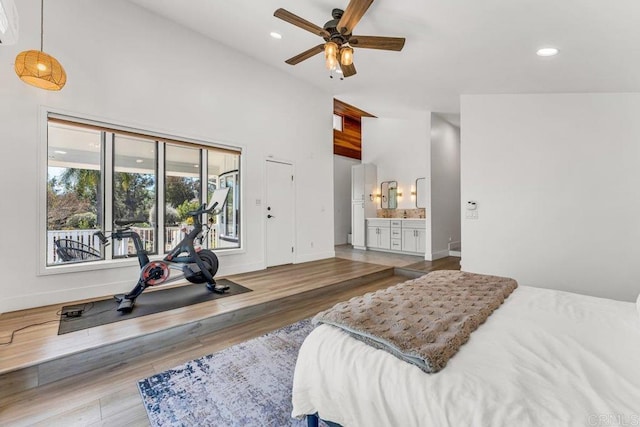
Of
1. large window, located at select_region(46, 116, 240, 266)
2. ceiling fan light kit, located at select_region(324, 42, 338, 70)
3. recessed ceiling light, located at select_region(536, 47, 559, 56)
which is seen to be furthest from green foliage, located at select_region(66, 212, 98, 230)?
recessed ceiling light, located at select_region(536, 47, 559, 56)

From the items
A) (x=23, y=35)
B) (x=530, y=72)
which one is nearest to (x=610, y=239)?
(x=530, y=72)

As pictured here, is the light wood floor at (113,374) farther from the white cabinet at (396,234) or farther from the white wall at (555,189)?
the white cabinet at (396,234)

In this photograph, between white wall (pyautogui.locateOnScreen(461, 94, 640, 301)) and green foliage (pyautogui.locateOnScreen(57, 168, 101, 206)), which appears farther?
green foliage (pyautogui.locateOnScreen(57, 168, 101, 206))

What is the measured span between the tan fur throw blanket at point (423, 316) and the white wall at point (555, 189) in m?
2.07

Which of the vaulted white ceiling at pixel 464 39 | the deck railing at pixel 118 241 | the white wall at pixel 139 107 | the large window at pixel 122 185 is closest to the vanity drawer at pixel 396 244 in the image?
the white wall at pixel 139 107

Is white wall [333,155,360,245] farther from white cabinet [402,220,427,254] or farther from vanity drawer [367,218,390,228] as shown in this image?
white cabinet [402,220,427,254]

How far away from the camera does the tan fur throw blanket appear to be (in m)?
1.14

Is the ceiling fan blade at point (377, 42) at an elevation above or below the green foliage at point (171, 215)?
above

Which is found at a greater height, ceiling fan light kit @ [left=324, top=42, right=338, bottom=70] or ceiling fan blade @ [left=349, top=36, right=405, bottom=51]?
ceiling fan blade @ [left=349, top=36, right=405, bottom=51]

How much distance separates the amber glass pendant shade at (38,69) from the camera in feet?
7.70

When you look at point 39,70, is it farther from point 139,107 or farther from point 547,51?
point 547,51

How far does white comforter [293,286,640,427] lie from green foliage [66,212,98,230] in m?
3.52

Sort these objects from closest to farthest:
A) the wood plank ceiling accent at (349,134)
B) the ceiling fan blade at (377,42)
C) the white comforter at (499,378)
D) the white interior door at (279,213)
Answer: the white comforter at (499,378), the ceiling fan blade at (377,42), the white interior door at (279,213), the wood plank ceiling accent at (349,134)

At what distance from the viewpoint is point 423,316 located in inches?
57.7
